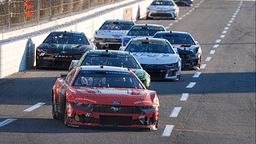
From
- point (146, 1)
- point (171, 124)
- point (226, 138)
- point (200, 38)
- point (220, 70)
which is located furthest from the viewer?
point (146, 1)

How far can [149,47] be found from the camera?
2014cm

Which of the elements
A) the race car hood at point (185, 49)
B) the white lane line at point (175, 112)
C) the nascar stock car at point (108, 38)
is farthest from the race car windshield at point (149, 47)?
the nascar stock car at point (108, 38)

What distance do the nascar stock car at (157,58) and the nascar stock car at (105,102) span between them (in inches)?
308

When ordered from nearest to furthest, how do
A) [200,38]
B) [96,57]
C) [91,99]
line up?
1. [91,99]
2. [96,57]
3. [200,38]

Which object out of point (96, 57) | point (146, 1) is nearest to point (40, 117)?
point (96, 57)

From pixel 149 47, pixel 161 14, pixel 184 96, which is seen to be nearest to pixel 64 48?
pixel 149 47

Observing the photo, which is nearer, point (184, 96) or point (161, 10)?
point (184, 96)

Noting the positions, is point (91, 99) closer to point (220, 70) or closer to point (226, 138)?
point (226, 138)

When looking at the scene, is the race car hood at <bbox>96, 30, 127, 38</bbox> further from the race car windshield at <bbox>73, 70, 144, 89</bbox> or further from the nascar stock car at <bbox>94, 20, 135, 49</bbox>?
the race car windshield at <bbox>73, 70, 144, 89</bbox>

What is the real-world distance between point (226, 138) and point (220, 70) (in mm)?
12307

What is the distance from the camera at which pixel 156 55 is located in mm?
19375

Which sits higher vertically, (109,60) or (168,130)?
(109,60)

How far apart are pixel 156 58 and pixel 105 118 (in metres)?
9.44

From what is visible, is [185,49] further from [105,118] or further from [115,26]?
[105,118]
